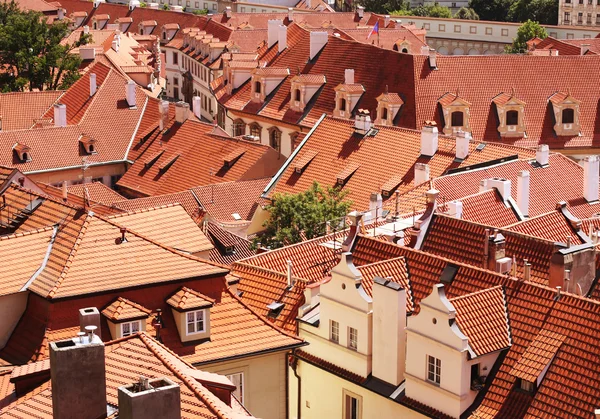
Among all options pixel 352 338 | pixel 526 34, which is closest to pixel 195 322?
pixel 352 338

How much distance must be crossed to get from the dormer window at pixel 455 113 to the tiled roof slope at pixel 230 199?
1353 cm

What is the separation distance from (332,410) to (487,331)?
5341 millimetres

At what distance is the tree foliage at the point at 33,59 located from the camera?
9194 cm

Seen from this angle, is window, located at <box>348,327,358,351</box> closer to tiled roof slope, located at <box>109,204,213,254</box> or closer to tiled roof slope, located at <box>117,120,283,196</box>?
tiled roof slope, located at <box>109,204,213,254</box>

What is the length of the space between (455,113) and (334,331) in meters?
38.4

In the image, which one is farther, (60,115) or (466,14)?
(466,14)

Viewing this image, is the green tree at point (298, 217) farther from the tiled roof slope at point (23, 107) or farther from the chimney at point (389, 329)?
the tiled roof slope at point (23, 107)

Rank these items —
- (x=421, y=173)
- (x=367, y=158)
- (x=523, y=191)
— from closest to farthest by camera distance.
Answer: (x=523, y=191)
(x=421, y=173)
(x=367, y=158)

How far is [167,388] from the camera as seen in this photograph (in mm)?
20750

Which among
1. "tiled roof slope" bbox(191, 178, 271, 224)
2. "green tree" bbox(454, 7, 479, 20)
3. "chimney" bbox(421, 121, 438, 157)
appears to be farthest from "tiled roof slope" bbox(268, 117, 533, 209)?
"green tree" bbox(454, 7, 479, 20)

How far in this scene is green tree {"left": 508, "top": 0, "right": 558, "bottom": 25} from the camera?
154 m

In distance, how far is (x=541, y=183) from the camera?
5431cm

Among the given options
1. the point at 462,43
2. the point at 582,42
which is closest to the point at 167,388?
the point at 582,42

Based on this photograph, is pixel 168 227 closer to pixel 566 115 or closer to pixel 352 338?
pixel 352 338
